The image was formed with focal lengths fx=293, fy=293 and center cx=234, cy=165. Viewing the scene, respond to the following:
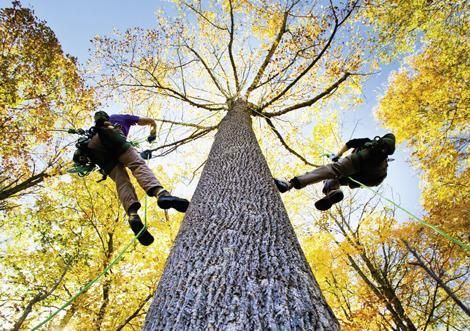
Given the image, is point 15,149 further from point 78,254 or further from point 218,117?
point 218,117

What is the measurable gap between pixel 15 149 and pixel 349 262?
31.5 ft

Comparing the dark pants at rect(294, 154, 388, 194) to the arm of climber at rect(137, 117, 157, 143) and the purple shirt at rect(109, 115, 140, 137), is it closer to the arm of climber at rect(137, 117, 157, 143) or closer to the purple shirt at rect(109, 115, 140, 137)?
the arm of climber at rect(137, 117, 157, 143)

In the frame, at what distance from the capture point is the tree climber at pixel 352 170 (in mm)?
3737

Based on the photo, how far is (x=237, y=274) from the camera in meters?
1.42

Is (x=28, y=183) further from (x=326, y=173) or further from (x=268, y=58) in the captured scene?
(x=326, y=173)

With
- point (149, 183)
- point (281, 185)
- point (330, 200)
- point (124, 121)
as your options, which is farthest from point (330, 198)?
point (124, 121)

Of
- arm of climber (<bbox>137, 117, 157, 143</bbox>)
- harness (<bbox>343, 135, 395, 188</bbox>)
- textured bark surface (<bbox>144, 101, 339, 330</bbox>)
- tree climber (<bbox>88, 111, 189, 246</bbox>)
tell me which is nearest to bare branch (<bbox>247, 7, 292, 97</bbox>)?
arm of climber (<bbox>137, 117, 157, 143</bbox>)

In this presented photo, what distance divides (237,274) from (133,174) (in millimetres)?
2171

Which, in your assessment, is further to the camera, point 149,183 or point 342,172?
point 342,172

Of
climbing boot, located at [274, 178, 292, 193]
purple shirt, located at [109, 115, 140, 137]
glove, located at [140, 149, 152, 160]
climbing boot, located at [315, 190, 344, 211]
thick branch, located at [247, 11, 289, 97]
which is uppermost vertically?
thick branch, located at [247, 11, 289, 97]

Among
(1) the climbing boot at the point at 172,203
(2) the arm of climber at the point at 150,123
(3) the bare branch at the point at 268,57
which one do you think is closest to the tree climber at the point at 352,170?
(1) the climbing boot at the point at 172,203

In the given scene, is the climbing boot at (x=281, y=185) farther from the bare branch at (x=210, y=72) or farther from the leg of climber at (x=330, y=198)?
the bare branch at (x=210, y=72)

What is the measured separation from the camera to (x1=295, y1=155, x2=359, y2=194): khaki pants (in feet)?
12.4

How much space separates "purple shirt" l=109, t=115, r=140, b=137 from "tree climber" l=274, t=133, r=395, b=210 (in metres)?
2.11
